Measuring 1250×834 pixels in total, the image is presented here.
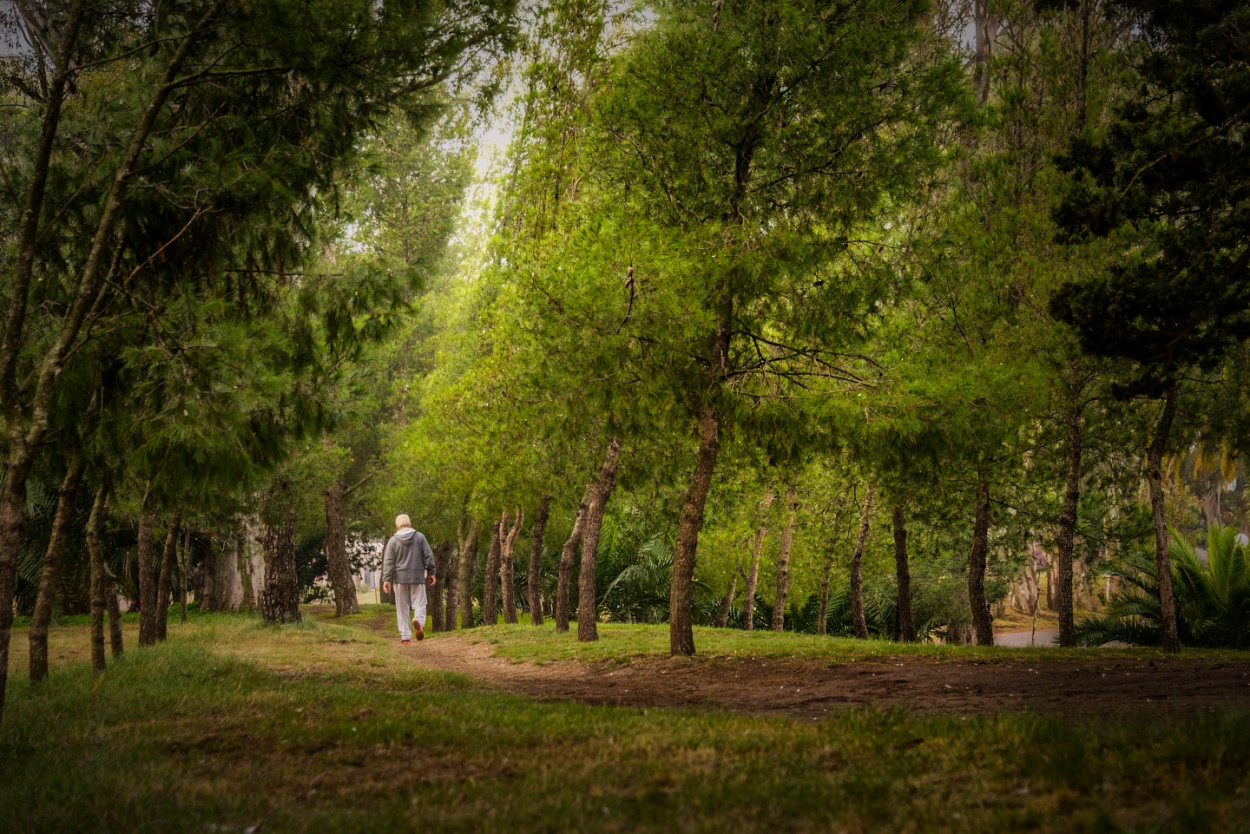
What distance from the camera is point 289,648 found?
14195 mm

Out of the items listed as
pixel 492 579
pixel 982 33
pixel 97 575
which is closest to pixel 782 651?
pixel 97 575

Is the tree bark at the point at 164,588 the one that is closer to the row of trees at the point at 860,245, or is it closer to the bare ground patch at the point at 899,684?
the row of trees at the point at 860,245

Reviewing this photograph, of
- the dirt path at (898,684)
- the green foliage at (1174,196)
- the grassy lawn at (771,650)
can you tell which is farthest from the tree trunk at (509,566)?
the green foliage at (1174,196)

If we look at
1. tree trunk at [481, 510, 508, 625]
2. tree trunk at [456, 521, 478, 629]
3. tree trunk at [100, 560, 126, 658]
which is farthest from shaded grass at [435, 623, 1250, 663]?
tree trunk at [456, 521, 478, 629]

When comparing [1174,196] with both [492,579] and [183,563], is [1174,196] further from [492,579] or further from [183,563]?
[183,563]

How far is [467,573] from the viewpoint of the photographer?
29484 millimetres

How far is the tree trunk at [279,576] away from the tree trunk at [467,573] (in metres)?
7.36

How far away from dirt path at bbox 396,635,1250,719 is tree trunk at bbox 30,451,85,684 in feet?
15.9

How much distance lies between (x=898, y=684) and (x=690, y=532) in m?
3.74

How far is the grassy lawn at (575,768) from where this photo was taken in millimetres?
4113

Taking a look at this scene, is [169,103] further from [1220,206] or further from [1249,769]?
[1220,206]

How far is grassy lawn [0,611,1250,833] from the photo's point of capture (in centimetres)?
411

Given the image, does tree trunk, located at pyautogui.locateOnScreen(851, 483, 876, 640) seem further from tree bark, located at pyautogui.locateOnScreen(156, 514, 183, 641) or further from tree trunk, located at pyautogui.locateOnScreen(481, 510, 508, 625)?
tree bark, located at pyautogui.locateOnScreen(156, 514, 183, 641)

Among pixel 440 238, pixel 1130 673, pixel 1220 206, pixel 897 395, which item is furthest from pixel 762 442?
pixel 440 238
